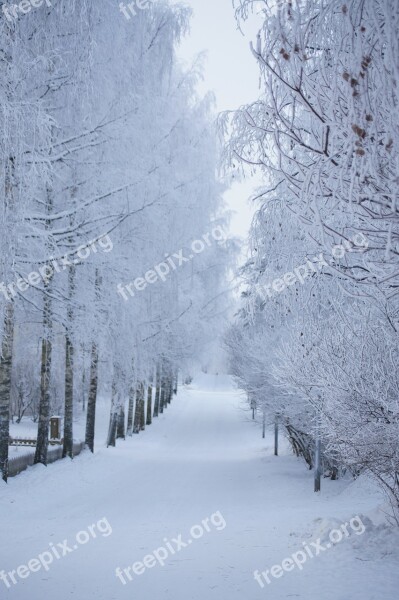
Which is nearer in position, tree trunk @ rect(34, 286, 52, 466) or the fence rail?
the fence rail

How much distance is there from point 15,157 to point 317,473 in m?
10.4

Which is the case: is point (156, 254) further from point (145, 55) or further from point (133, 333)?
point (145, 55)

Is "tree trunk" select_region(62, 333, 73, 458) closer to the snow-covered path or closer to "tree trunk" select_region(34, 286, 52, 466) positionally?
the snow-covered path

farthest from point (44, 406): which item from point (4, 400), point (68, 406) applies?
point (4, 400)

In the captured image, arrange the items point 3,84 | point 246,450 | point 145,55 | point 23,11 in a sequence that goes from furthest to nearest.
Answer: point 246,450, point 145,55, point 23,11, point 3,84

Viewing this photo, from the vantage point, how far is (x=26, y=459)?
36.3 ft

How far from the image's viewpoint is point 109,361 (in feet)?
41.7

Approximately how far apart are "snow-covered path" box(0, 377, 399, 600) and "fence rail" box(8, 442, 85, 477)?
299 mm

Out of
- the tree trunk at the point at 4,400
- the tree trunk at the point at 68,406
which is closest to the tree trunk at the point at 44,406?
the tree trunk at the point at 68,406

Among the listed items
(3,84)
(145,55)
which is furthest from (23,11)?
(145,55)

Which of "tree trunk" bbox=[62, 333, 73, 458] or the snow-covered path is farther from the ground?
"tree trunk" bbox=[62, 333, 73, 458]

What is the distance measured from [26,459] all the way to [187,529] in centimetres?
520

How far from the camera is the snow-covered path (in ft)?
17.5

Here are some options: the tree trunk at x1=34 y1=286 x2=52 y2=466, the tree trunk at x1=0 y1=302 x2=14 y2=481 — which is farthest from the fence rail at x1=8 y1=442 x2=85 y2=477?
the tree trunk at x1=0 y1=302 x2=14 y2=481
